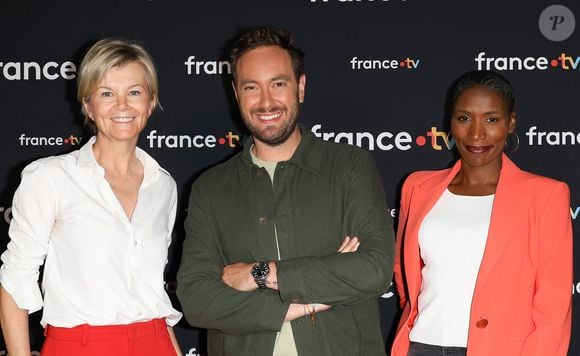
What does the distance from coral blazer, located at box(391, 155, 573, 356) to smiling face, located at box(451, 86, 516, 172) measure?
20cm

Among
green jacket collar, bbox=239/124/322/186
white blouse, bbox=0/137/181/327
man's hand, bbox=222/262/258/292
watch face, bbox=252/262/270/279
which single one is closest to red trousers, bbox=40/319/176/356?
white blouse, bbox=0/137/181/327

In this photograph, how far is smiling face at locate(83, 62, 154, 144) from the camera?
2777 mm

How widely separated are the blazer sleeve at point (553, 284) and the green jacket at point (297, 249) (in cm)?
61

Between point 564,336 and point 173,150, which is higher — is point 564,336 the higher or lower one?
the lower one

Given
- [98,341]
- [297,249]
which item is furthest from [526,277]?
[98,341]

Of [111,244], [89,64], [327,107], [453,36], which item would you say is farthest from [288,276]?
[453,36]

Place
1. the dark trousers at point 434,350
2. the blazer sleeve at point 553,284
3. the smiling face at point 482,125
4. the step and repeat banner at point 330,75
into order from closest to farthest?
the blazer sleeve at point 553,284 < the dark trousers at point 434,350 < the smiling face at point 482,125 < the step and repeat banner at point 330,75

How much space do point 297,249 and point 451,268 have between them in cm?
66

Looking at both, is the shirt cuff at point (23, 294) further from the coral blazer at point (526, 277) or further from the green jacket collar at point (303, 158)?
the coral blazer at point (526, 277)

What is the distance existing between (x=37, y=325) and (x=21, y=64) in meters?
1.58

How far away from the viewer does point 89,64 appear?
2754 mm

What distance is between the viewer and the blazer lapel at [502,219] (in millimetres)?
2826

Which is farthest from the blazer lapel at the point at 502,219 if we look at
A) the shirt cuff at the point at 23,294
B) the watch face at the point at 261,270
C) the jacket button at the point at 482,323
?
the shirt cuff at the point at 23,294

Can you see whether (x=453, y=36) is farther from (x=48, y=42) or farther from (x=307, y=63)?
(x=48, y=42)
